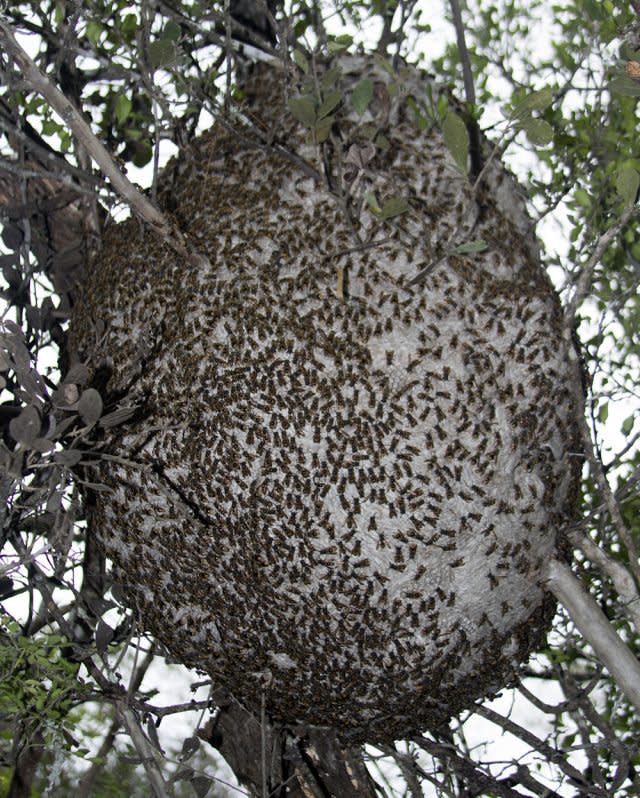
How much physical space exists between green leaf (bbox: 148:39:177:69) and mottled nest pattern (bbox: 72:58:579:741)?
0.21 m

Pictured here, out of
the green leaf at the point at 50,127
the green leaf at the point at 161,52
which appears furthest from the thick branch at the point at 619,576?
the green leaf at the point at 50,127

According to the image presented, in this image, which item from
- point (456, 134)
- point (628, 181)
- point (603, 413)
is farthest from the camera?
point (603, 413)

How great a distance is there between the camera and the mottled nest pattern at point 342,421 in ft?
6.70

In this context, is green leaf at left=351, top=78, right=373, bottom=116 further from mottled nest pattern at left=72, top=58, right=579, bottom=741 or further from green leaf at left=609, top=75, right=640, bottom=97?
green leaf at left=609, top=75, right=640, bottom=97

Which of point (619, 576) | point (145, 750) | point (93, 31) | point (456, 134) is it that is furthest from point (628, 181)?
point (145, 750)

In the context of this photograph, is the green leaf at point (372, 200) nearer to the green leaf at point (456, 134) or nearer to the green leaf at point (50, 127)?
the green leaf at point (456, 134)

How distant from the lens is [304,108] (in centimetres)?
194

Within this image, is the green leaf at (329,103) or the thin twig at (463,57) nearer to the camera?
the green leaf at (329,103)

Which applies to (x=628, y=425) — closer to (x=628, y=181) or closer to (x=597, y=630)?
(x=597, y=630)

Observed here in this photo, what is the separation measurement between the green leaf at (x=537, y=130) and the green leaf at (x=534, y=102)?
0.03 metres

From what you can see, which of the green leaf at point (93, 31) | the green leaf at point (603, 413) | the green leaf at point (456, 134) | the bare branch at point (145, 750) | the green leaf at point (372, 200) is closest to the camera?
the green leaf at point (456, 134)

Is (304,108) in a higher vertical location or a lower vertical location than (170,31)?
lower

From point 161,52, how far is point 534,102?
821mm

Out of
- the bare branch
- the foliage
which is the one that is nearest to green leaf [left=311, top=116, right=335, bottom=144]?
the foliage
